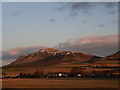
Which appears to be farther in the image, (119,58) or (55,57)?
(55,57)

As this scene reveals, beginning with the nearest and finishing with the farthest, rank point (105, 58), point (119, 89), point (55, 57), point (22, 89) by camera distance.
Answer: point (119, 89) < point (22, 89) < point (105, 58) < point (55, 57)

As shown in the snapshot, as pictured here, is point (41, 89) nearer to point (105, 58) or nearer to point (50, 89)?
point (50, 89)

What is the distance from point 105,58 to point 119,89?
4371 inches

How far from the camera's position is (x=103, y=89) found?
36.3 metres

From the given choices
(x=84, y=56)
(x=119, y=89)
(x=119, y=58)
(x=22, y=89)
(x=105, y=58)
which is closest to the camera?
(x=119, y=89)

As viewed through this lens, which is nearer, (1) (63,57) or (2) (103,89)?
(2) (103,89)

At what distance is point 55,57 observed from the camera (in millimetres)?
192750

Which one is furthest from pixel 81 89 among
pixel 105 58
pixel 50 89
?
pixel 105 58

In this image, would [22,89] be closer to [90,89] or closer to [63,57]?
[90,89]

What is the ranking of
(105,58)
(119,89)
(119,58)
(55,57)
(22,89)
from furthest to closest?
(55,57) → (105,58) → (119,58) → (22,89) → (119,89)

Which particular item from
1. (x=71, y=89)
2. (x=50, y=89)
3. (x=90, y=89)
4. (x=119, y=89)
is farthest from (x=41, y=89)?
(x=119, y=89)

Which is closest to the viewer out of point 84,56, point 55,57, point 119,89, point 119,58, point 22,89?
point 119,89

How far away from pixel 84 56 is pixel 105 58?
36423 mm

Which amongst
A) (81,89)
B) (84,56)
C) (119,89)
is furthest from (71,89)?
(84,56)
